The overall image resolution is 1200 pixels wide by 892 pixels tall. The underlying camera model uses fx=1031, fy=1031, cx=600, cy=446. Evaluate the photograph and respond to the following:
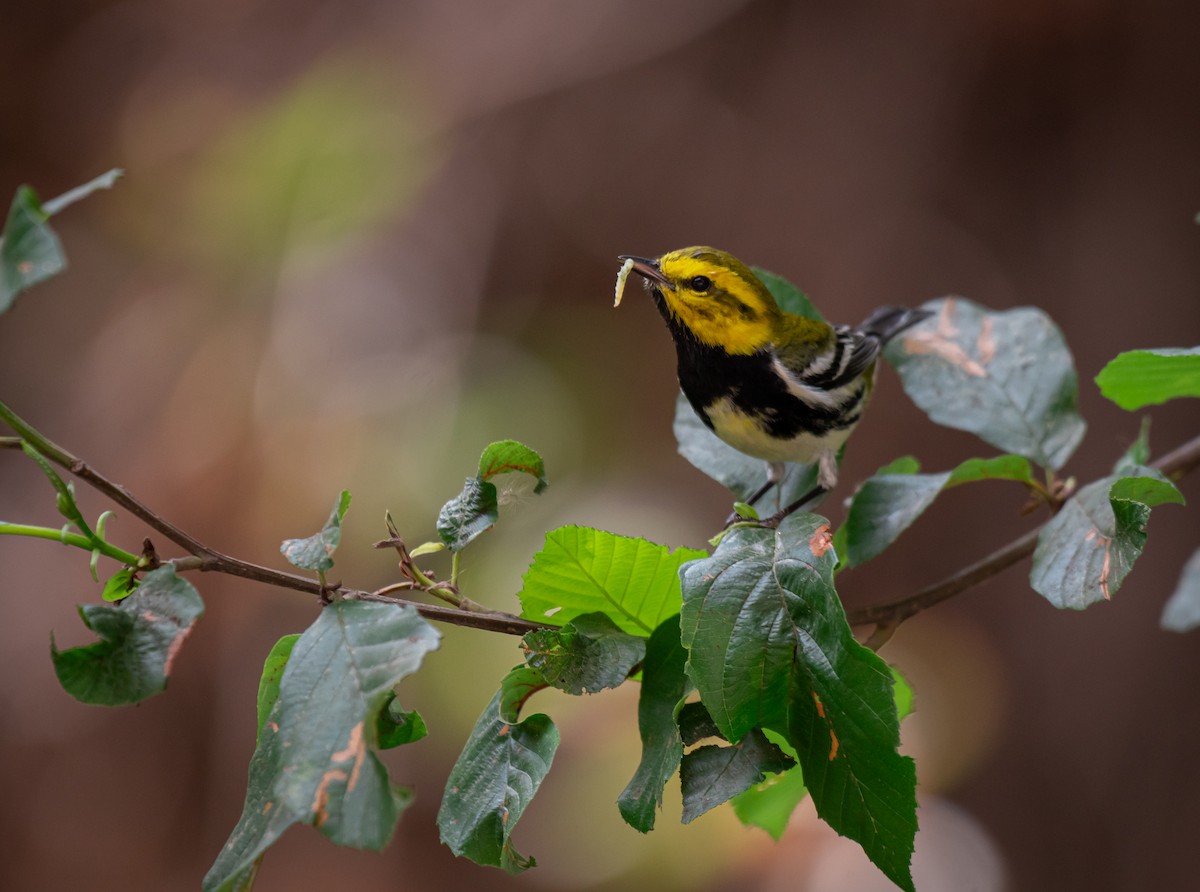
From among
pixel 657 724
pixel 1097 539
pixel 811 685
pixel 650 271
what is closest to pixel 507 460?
pixel 657 724

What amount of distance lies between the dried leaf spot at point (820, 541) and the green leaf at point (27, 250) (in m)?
0.97

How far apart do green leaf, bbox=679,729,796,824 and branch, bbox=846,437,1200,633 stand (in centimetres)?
→ 36

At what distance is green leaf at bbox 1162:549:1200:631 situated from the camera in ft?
6.53

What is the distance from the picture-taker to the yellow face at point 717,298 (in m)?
2.38

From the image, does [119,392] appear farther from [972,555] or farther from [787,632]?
[787,632]

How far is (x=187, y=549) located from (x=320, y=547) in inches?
6.1

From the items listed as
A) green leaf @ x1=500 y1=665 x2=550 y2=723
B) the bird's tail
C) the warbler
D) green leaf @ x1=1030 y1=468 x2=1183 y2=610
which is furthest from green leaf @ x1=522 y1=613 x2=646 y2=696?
the bird's tail

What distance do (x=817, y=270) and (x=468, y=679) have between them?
2.72 meters

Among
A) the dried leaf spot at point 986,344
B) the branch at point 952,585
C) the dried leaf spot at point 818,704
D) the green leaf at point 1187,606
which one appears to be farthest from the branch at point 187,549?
the green leaf at point 1187,606

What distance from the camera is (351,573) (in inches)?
201

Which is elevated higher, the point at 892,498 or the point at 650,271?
the point at 650,271

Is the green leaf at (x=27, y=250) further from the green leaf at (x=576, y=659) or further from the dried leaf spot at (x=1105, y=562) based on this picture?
the dried leaf spot at (x=1105, y=562)

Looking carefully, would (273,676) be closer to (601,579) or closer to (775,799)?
(601,579)

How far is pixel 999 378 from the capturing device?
6.88 feet
